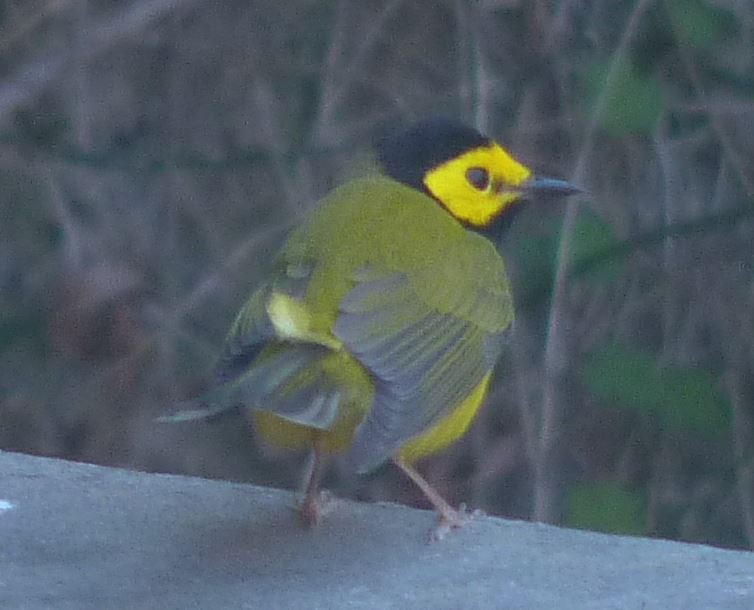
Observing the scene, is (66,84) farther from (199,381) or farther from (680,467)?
(680,467)

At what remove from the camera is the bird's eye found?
10.8 ft

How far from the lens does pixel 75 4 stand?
4.89 meters

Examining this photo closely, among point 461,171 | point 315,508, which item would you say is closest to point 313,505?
point 315,508

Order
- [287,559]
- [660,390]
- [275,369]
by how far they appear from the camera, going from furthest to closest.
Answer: [660,390] < [275,369] < [287,559]

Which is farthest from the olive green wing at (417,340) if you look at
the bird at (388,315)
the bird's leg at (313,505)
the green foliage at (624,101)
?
the green foliage at (624,101)

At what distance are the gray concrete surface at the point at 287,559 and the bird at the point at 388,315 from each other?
80 millimetres

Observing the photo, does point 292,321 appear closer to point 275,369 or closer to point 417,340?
point 275,369

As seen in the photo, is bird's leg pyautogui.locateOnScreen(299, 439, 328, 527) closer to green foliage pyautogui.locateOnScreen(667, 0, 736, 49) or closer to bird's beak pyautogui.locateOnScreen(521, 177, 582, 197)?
Answer: bird's beak pyautogui.locateOnScreen(521, 177, 582, 197)

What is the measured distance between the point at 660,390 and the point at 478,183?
914mm

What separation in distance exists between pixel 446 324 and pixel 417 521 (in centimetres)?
68

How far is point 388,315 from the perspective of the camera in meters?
2.71

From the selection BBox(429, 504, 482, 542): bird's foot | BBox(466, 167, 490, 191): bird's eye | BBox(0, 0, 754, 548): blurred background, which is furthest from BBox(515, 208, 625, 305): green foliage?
BBox(429, 504, 482, 542): bird's foot

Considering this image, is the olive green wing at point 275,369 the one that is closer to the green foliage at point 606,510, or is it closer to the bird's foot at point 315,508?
the bird's foot at point 315,508

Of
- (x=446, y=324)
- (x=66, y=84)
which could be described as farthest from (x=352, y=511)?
(x=66, y=84)
